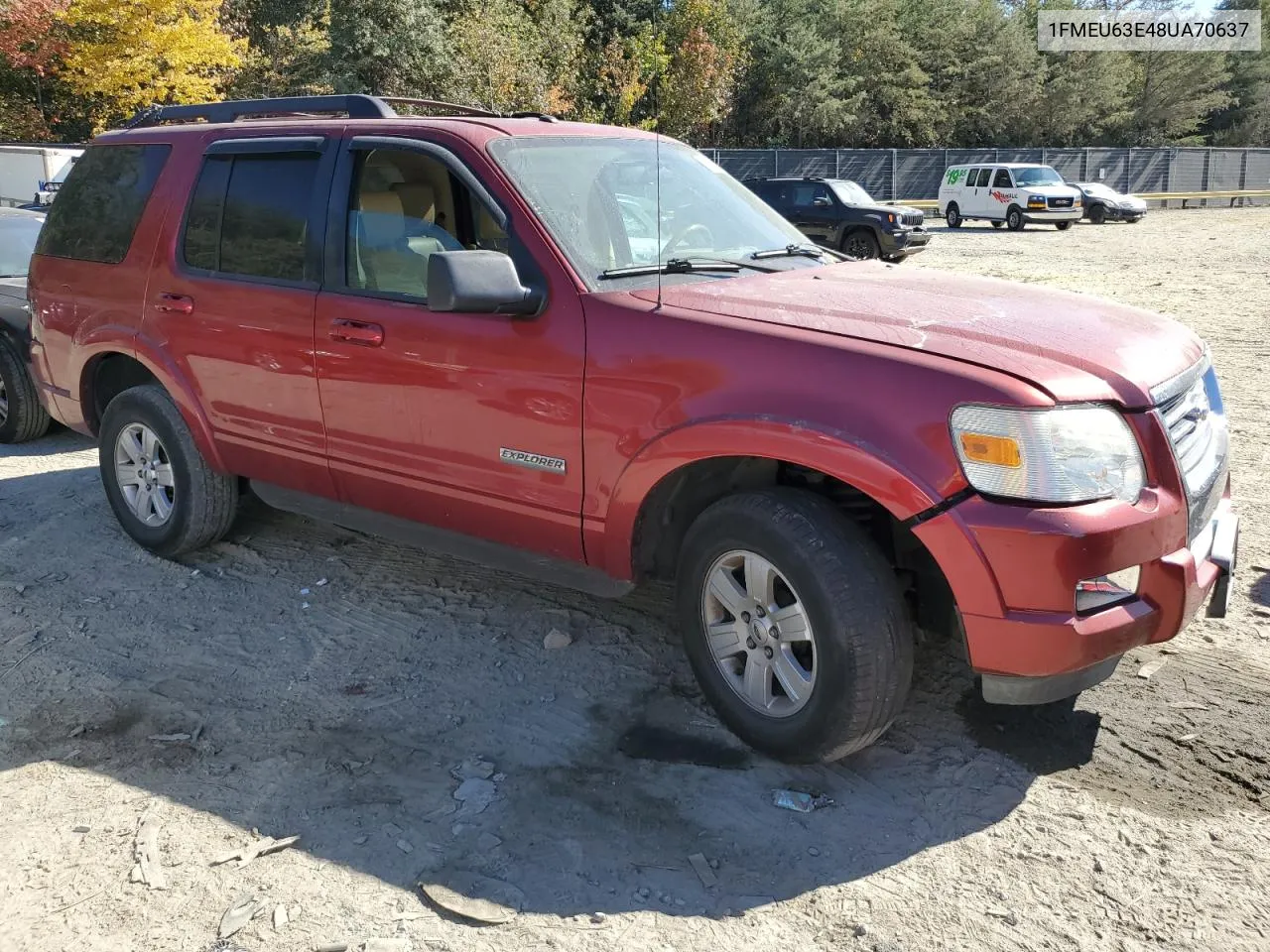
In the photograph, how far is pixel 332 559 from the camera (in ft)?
17.7

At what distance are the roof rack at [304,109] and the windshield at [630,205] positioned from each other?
44 centimetres

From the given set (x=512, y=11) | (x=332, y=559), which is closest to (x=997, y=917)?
(x=332, y=559)

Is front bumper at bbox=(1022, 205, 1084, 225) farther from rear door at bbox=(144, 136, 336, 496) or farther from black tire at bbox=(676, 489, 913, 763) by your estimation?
black tire at bbox=(676, 489, 913, 763)

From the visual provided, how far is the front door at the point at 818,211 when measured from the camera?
22.8m

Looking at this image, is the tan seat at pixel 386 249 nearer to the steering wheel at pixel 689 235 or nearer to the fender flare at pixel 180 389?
the steering wheel at pixel 689 235

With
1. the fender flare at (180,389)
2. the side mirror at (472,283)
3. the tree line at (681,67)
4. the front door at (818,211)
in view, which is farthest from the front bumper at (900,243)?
the side mirror at (472,283)

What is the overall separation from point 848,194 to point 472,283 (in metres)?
20.9

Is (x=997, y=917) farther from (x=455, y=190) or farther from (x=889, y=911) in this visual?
(x=455, y=190)

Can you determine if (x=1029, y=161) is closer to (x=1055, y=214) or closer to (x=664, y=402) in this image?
(x=1055, y=214)

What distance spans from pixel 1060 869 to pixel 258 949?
2.09 m

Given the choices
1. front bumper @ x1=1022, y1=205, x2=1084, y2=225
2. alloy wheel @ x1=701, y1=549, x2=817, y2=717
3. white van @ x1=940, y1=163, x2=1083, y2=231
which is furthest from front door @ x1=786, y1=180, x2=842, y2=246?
alloy wheel @ x1=701, y1=549, x2=817, y2=717

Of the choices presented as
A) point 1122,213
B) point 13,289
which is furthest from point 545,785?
point 1122,213

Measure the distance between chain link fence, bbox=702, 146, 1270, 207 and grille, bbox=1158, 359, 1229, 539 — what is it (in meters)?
35.6

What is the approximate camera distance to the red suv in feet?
9.73
